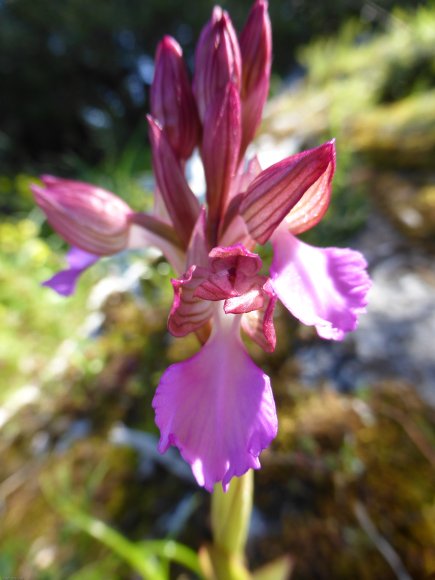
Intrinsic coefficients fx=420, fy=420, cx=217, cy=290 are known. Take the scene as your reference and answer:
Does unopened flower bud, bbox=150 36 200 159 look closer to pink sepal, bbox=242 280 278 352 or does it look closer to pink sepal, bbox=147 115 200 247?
pink sepal, bbox=147 115 200 247

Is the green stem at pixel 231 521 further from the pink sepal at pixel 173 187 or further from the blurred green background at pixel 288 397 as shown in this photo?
the pink sepal at pixel 173 187

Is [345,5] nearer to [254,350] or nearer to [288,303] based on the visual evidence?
[254,350]

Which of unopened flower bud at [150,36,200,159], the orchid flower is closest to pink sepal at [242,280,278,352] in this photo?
the orchid flower

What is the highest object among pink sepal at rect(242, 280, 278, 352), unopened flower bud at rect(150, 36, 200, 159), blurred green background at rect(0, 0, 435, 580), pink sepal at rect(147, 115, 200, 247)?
unopened flower bud at rect(150, 36, 200, 159)

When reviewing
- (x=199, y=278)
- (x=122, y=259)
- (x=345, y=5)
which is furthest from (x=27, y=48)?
(x=199, y=278)

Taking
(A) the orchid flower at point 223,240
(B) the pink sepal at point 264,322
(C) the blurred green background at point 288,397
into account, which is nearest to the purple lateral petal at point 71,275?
(A) the orchid flower at point 223,240
